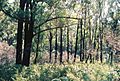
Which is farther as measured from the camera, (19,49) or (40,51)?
(40,51)

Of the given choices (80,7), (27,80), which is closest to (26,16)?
(27,80)

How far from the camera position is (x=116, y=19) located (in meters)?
60.4

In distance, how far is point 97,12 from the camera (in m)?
58.1

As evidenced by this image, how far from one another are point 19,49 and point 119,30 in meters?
39.0

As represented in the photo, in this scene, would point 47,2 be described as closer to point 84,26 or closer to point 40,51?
point 84,26

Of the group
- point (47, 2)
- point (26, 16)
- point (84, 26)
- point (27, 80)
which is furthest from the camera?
point (84, 26)

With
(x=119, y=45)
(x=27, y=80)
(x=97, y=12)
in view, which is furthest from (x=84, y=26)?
(x=27, y=80)

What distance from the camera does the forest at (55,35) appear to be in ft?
49.0

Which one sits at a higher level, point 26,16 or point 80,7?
point 80,7

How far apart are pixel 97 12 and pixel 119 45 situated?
12025 mm

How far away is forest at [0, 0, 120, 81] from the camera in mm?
14947

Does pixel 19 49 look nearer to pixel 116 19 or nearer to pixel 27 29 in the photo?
pixel 27 29

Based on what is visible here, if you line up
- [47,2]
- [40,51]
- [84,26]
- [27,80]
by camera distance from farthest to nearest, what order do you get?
[40,51], [84,26], [47,2], [27,80]

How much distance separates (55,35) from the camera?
185 ft
